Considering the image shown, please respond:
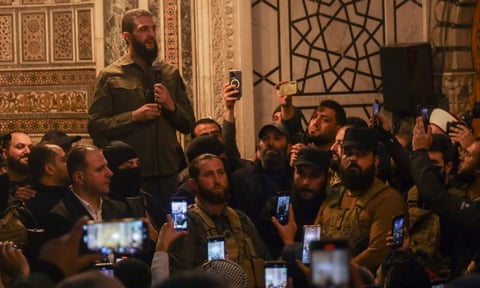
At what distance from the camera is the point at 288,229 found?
→ 794 cm

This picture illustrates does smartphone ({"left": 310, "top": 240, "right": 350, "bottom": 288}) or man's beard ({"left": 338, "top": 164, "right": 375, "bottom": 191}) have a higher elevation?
man's beard ({"left": 338, "top": 164, "right": 375, "bottom": 191})

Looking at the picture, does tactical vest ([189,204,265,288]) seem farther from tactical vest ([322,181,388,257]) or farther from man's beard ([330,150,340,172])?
man's beard ([330,150,340,172])

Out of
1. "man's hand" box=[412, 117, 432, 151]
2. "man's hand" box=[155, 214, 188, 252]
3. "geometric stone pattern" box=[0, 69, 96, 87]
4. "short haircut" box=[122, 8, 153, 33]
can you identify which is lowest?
"man's hand" box=[155, 214, 188, 252]

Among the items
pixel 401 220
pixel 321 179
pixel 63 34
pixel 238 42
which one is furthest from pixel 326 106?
pixel 63 34

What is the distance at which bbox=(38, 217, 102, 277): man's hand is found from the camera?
179 inches

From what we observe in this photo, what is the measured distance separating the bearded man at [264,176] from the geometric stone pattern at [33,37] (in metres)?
5.36

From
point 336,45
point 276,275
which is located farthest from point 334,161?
point 336,45

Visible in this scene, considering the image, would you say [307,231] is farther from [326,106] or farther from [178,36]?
[178,36]

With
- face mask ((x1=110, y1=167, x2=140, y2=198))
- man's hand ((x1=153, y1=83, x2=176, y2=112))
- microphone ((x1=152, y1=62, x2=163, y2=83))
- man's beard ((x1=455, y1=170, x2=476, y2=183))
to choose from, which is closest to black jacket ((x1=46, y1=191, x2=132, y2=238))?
face mask ((x1=110, y1=167, x2=140, y2=198))

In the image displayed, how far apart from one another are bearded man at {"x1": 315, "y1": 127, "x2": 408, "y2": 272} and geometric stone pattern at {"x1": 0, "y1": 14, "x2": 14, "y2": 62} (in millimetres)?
6828

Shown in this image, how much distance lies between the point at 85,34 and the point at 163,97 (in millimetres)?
4979

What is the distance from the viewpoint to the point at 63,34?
14.1 metres

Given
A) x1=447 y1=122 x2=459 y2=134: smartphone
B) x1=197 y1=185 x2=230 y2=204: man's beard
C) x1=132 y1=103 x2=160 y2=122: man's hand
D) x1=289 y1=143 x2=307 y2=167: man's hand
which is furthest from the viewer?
x1=447 y1=122 x2=459 y2=134: smartphone

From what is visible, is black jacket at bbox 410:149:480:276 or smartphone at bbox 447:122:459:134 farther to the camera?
smartphone at bbox 447:122:459:134
